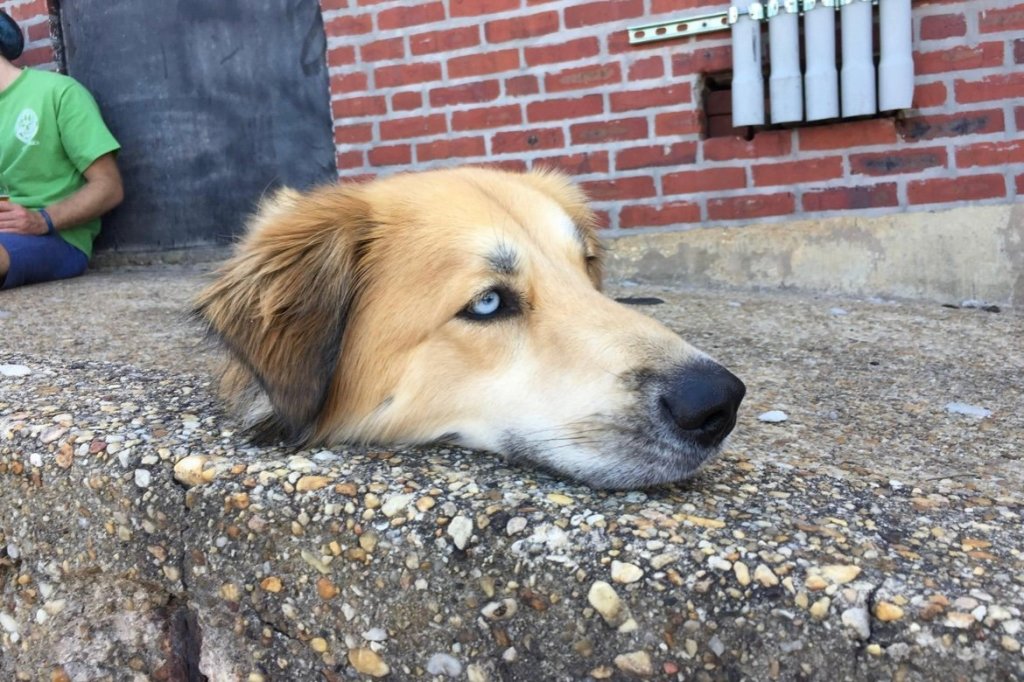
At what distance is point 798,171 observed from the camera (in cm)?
405

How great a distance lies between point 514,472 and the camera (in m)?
1.78

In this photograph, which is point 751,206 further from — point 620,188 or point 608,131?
point 608,131

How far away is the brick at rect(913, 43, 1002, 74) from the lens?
3729mm

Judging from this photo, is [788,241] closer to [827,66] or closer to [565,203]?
[827,66]

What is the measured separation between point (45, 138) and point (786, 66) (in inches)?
166

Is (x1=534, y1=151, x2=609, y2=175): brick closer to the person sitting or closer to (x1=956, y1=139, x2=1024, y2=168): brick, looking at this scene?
(x1=956, y1=139, x2=1024, y2=168): brick

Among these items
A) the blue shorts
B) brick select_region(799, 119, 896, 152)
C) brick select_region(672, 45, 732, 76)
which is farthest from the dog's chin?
the blue shorts

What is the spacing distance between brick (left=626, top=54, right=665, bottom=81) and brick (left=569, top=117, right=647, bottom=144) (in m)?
0.21

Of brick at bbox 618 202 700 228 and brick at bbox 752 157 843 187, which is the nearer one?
brick at bbox 752 157 843 187

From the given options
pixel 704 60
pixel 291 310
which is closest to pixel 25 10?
pixel 704 60

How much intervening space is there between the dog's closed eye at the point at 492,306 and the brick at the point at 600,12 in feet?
9.18

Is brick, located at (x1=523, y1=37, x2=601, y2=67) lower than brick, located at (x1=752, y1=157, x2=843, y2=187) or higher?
higher

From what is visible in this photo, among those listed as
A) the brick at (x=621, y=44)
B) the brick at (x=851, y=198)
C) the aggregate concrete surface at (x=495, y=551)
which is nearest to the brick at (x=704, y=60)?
the brick at (x=621, y=44)

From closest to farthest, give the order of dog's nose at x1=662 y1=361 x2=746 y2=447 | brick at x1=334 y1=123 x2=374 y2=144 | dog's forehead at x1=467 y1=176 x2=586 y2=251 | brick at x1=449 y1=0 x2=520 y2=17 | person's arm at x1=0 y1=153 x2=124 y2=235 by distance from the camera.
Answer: dog's nose at x1=662 y1=361 x2=746 y2=447, dog's forehead at x1=467 y1=176 x2=586 y2=251, brick at x1=449 y1=0 x2=520 y2=17, person's arm at x1=0 y1=153 x2=124 y2=235, brick at x1=334 y1=123 x2=374 y2=144
